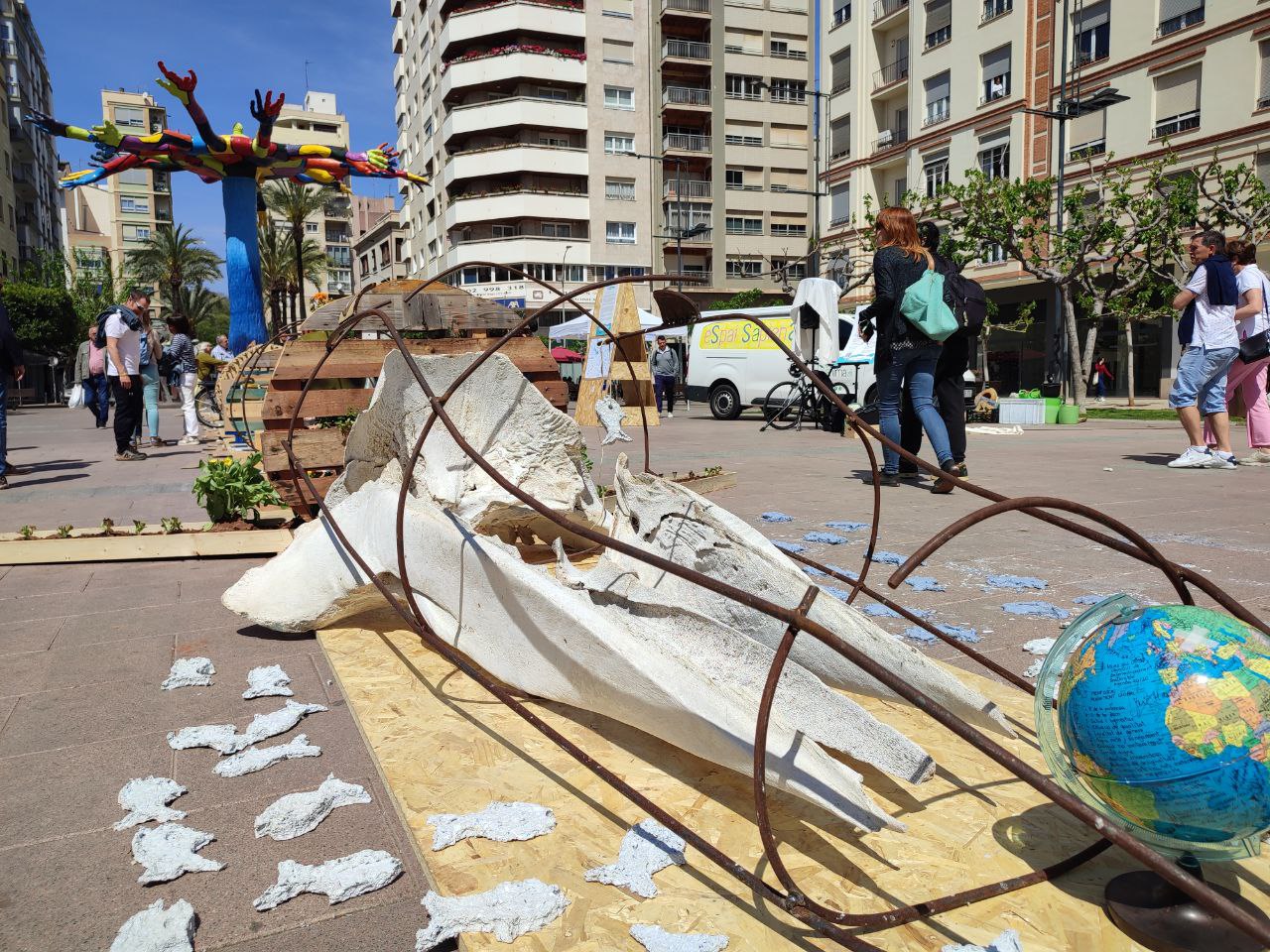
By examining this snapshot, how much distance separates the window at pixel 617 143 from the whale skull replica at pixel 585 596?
1925 inches

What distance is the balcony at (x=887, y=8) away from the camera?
112 ft

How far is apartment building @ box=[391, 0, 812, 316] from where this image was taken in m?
47.7

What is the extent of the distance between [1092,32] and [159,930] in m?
34.6

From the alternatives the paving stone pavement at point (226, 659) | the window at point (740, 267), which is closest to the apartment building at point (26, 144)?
the window at point (740, 267)

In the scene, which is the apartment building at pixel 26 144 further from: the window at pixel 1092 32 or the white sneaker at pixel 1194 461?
the white sneaker at pixel 1194 461

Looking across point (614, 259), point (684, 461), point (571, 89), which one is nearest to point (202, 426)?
point (684, 461)

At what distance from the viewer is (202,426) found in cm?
1528

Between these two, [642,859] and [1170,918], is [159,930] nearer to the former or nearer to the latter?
[642,859]

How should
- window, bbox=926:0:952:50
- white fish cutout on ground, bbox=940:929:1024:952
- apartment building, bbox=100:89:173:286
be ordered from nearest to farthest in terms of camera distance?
white fish cutout on ground, bbox=940:929:1024:952 < window, bbox=926:0:952:50 < apartment building, bbox=100:89:173:286

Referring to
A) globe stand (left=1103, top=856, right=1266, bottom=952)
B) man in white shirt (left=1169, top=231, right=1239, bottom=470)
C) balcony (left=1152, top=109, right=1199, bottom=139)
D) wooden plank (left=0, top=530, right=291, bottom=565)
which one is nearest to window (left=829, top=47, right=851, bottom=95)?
balcony (left=1152, top=109, right=1199, bottom=139)

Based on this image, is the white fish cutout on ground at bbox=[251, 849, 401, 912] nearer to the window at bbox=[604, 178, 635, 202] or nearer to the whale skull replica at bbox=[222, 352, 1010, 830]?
the whale skull replica at bbox=[222, 352, 1010, 830]

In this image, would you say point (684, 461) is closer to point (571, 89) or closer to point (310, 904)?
point (310, 904)

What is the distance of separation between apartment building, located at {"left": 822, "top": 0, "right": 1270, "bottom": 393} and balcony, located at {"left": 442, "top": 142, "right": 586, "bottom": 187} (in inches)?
612

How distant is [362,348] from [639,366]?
823cm
